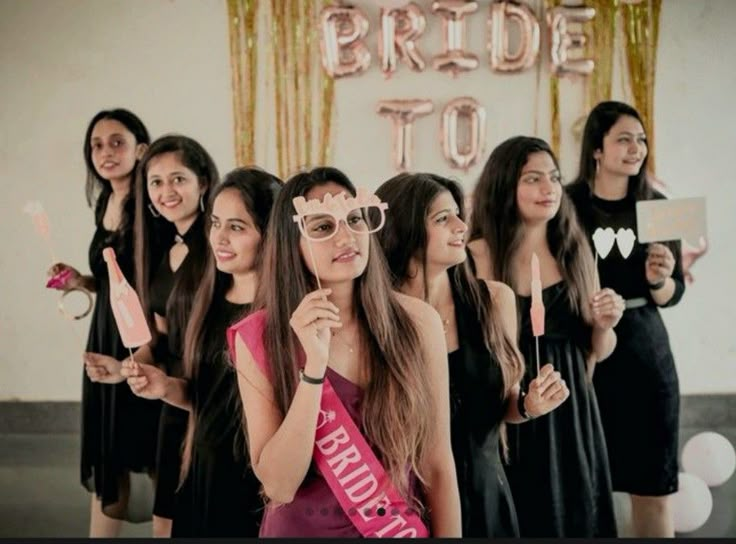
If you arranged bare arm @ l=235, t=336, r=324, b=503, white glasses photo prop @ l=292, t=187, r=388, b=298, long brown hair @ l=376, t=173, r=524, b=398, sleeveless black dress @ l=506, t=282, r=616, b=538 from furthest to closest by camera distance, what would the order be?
sleeveless black dress @ l=506, t=282, r=616, b=538 < long brown hair @ l=376, t=173, r=524, b=398 < white glasses photo prop @ l=292, t=187, r=388, b=298 < bare arm @ l=235, t=336, r=324, b=503

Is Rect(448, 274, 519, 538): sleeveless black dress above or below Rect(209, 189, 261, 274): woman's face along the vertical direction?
below

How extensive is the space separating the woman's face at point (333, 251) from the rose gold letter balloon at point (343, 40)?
0.40 metres

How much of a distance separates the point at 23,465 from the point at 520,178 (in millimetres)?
1592

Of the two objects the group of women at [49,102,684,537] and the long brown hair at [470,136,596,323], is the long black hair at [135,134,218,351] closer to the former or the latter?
the group of women at [49,102,684,537]

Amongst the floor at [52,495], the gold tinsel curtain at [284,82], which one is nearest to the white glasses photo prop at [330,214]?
the gold tinsel curtain at [284,82]

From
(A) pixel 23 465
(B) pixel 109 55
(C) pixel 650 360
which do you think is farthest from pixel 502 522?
(B) pixel 109 55

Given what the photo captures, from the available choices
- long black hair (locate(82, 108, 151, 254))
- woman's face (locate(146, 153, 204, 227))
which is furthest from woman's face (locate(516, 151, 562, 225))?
long black hair (locate(82, 108, 151, 254))

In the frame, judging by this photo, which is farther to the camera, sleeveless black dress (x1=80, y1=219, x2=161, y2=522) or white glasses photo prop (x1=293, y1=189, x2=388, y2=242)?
sleeveless black dress (x1=80, y1=219, x2=161, y2=522)

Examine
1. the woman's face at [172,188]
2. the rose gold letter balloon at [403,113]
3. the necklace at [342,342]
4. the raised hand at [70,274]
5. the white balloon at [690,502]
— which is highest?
the rose gold letter balloon at [403,113]

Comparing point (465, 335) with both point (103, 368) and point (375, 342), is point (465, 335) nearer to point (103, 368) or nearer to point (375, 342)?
point (375, 342)

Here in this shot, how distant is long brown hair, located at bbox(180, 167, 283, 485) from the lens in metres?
2.63

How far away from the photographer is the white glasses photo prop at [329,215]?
250cm

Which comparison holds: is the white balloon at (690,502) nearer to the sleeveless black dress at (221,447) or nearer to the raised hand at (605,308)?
the raised hand at (605,308)

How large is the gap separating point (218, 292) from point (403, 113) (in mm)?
700
